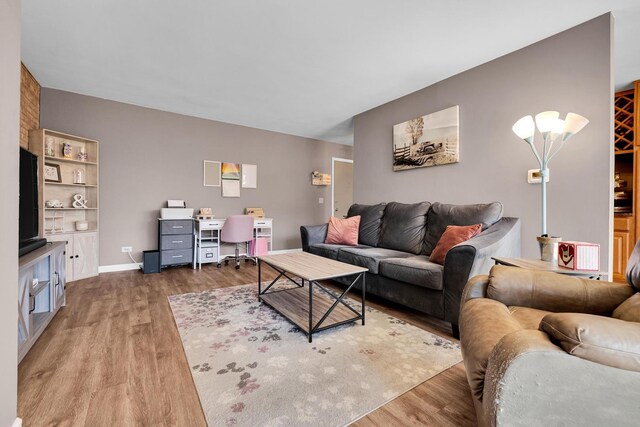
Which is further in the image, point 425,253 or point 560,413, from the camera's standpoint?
point 425,253

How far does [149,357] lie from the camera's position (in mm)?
1666

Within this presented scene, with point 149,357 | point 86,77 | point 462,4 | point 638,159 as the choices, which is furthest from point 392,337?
point 86,77

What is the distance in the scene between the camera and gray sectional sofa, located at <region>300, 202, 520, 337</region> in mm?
1918

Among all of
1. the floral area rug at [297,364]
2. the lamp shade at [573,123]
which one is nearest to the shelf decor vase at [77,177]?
the floral area rug at [297,364]

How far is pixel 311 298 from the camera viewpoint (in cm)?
179

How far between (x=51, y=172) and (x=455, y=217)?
187 inches

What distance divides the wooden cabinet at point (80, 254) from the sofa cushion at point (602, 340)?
174 inches

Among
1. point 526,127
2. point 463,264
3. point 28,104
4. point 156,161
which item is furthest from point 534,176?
point 28,104

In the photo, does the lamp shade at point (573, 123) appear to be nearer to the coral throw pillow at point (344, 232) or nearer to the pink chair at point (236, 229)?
the coral throw pillow at point (344, 232)

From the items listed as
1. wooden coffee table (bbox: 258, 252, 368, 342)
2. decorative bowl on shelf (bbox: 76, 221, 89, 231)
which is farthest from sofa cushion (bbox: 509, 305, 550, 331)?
decorative bowl on shelf (bbox: 76, 221, 89, 231)

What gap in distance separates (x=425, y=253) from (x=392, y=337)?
1.20 metres

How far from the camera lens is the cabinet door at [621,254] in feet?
10.4

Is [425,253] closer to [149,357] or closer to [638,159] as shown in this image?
[149,357]

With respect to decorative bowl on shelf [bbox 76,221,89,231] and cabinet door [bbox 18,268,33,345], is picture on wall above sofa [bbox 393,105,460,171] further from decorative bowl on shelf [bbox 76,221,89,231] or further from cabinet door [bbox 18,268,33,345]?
decorative bowl on shelf [bbox 76,221,89,231]
